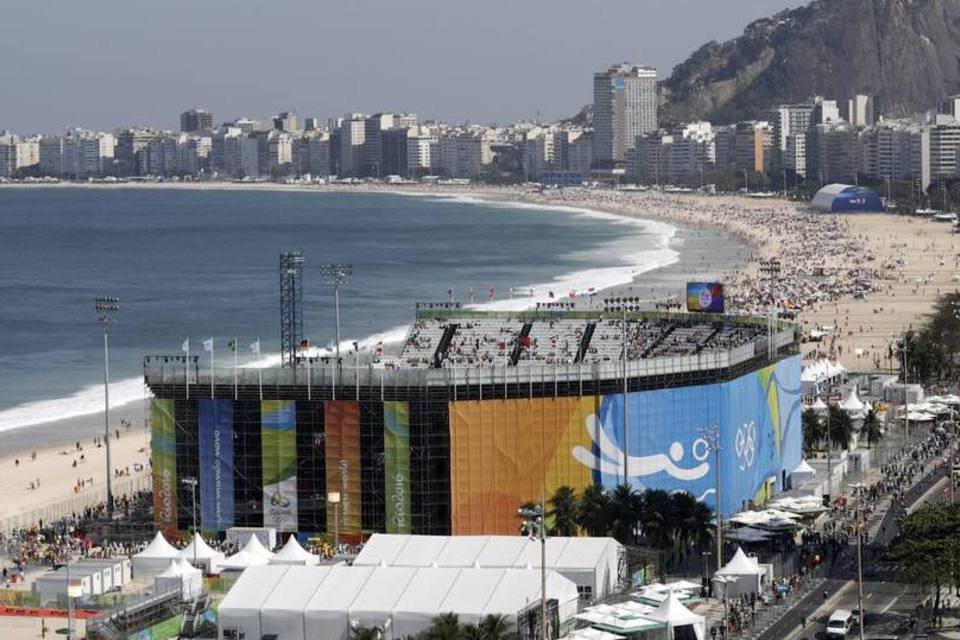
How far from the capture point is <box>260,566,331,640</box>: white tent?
3794 cm

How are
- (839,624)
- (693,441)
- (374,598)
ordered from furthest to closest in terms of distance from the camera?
(693,441) → (374,598) → (839,624)

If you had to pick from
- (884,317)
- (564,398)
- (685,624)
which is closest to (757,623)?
(685,624)

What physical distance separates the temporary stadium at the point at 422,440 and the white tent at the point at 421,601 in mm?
6778

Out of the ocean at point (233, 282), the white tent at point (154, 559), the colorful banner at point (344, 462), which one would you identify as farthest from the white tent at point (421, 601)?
the ocean at point (233, 282)

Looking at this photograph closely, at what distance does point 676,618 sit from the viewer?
37.2 metres

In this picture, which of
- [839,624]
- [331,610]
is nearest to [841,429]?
[839,624]

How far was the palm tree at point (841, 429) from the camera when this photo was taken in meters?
57.6

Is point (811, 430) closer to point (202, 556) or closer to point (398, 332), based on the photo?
point (202, 556)

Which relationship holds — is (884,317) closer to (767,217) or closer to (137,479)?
(137,479)

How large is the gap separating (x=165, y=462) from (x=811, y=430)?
19.0 m

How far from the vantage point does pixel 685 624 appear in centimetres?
3716

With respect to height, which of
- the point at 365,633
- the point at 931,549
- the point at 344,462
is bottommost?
the point at 365,633

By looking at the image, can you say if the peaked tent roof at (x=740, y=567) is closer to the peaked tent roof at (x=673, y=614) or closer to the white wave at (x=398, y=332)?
the peaked tent roof at (x=673, y=614)

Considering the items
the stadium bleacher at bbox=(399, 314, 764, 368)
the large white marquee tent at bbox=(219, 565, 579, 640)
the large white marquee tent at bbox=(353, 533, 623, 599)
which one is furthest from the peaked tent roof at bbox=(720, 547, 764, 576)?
the stadium bleacher at bbox=(399, 314, 764, 368)
